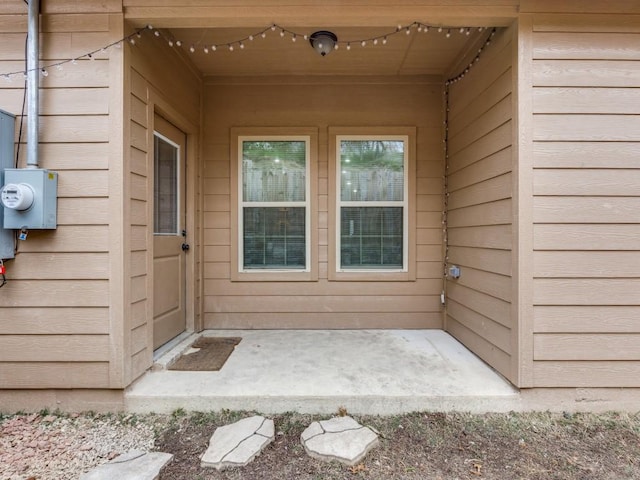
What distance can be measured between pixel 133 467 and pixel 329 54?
3125 millimetres

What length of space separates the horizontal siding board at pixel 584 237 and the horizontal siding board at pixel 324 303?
1.37m

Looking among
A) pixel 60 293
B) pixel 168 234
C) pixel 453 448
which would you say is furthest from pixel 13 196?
pixel 453 448

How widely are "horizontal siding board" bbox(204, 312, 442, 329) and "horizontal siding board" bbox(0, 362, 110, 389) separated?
1251 mm

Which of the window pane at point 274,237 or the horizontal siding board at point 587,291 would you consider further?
the window pane at point 274,237

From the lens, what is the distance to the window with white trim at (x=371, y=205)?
3.24 metres

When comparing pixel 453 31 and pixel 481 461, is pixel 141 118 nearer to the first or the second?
pixel 453 31

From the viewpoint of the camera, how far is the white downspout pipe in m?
1.92

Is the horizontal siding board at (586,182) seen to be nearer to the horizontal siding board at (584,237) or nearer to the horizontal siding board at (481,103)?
the horizontal siding board at (584,237)

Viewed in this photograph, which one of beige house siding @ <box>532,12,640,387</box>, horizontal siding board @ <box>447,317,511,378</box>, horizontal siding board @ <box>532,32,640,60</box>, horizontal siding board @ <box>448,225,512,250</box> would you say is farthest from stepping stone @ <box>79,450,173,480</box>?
horizontal siding board @ <box>532,32,640,60</box>

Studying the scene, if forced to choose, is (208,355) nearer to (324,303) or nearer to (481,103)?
(324,303)

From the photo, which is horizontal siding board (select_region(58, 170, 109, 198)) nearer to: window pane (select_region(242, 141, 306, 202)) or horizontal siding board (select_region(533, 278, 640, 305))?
window pane (select_region(242, 141, 306, 202))

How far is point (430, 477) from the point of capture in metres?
1.53

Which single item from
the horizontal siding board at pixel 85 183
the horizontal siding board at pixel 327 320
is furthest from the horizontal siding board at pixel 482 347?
the horizontal siding board at pixel 85 183

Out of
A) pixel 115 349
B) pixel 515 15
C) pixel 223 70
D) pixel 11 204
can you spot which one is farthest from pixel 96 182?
pixel 515 15
